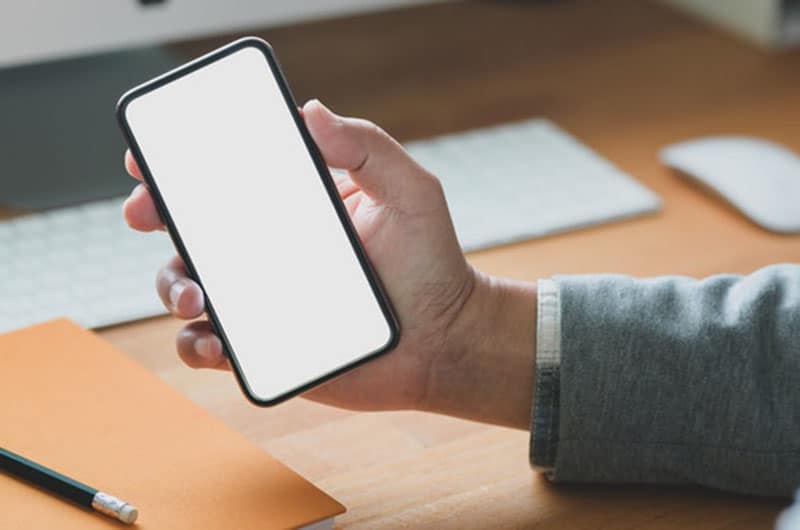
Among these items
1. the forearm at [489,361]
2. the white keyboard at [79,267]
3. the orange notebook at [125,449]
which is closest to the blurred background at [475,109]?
the white keyboard at [79,267]

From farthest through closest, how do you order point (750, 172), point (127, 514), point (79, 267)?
point (750, 172) < point (79, 267) < point (127, 514)

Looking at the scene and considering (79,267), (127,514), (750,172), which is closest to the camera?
(127,514)

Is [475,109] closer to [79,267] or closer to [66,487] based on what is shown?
[79,267]

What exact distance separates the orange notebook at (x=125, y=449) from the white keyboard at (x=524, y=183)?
0.29m

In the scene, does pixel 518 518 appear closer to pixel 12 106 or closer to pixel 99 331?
pixel 99 331

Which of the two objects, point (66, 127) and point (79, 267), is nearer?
point (79, 267)

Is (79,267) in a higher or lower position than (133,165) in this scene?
lower

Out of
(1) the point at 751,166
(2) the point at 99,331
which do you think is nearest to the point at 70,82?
(2) the point at 99,331

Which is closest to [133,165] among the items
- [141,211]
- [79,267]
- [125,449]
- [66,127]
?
[141,211]

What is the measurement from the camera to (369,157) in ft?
2.27

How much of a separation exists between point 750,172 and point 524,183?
0.55 ft

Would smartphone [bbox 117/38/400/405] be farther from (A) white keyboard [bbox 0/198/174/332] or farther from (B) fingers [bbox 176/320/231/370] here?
(A) white keyboard [bbox 0/198/174/332]

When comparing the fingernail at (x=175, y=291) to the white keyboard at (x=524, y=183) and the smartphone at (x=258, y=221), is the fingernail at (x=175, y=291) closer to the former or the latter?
the smartphone at (x=258, y=221)

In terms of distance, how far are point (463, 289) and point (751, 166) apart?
40 centimetres
